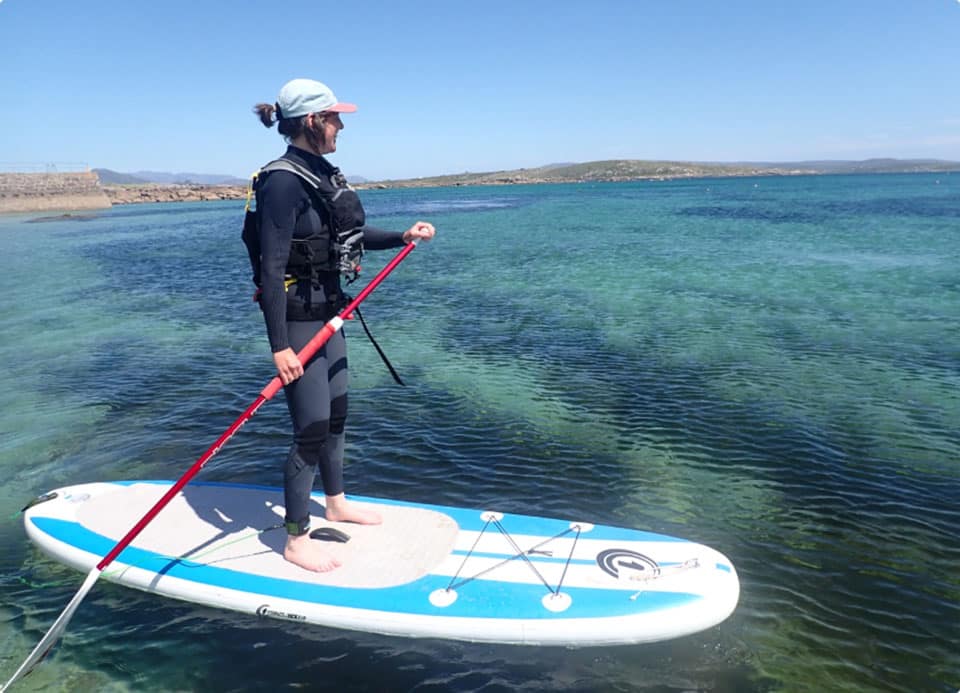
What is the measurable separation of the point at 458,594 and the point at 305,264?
3.13 metres

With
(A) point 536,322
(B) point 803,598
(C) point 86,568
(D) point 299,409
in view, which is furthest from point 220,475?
(A) point 536,322

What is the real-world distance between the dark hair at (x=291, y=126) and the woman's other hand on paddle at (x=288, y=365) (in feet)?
5.78

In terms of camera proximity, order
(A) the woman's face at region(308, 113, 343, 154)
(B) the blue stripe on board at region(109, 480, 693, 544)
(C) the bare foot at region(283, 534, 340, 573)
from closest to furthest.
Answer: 1. (A) the woman's face at region(308, 113, 343, 154)
2. (C) the bare foot at region(283, 534, 340, 573)
3. (B) the blue stripe on board at region(109, 480, 693, 544)

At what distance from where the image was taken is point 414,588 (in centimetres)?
523

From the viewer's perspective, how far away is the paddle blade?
4.66m

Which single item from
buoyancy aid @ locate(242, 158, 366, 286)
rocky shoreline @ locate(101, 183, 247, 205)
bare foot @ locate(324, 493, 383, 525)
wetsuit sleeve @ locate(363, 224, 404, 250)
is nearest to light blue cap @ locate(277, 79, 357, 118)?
buoyancy aid @ locate(242, 158, 366, 286)

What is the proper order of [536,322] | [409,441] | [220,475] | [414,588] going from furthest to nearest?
[536,322] → [409,441] → [220,475] → [414,588]

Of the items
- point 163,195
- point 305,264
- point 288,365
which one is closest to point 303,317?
point 305,264

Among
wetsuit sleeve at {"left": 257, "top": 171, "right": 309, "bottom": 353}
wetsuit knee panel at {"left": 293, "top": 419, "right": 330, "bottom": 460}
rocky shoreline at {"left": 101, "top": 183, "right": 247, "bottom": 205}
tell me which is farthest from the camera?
rocky shoreline at {"left": 101, "top": 183, "right": 247, "bottom": 205}

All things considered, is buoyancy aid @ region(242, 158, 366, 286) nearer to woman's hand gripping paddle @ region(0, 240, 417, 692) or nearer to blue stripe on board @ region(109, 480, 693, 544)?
woman's hand gripping paddle @ region(0, 240, 417, 692)

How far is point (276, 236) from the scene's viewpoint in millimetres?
4590

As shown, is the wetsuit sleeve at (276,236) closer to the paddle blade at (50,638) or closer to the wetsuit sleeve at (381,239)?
the wetsuit sleeve at (381,239)

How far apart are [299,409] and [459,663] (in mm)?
2513

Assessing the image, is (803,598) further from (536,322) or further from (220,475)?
(536,322)
